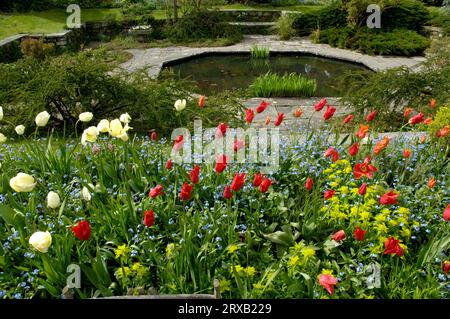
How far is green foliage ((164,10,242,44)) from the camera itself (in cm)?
1078

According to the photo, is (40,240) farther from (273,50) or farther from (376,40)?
(376,40)

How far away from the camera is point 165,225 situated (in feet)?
7.84

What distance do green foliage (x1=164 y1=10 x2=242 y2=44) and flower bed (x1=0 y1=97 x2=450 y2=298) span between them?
27.0ft

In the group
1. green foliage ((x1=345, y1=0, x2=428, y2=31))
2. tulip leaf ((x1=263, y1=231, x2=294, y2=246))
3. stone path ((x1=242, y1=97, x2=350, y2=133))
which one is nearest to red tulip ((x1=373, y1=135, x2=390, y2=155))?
tulip leaf ((x1=263, y1=231, x2=294, y2=246))

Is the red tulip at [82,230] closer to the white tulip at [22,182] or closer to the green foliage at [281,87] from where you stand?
the white tulip at [22,182]

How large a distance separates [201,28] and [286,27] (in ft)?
6.71

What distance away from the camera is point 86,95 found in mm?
4566

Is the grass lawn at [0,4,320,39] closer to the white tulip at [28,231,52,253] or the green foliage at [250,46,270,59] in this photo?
the green foliage at [250,46,270,59]

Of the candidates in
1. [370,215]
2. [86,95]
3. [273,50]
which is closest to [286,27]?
[273,50]

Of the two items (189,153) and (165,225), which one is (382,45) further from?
(165,225)

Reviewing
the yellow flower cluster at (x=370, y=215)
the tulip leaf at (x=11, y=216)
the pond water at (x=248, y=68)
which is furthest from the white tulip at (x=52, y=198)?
the pond water at (x=248, y=68)

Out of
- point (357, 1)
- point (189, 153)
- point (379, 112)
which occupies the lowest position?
point (379, 112)
